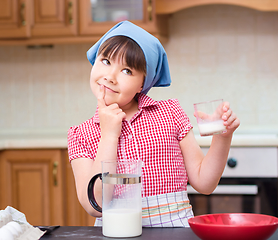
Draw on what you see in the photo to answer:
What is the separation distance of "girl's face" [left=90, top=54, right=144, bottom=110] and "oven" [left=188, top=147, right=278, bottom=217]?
1.15 metres

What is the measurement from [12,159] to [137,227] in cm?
156

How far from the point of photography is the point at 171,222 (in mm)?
931

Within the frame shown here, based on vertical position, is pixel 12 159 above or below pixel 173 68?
below

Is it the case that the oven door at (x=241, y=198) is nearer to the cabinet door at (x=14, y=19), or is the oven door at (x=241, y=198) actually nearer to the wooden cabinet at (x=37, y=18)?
the wooden cabinet at (x=37, y=18)

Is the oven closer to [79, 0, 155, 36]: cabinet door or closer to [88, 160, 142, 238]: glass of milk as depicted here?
[79, 0, 155, 36]: cabinet door

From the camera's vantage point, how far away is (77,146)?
0.99m

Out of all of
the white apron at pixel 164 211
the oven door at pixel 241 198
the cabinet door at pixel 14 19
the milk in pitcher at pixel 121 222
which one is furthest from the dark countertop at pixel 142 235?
the cabinet door at pixel 14 19

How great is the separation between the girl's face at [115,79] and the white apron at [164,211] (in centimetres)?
25

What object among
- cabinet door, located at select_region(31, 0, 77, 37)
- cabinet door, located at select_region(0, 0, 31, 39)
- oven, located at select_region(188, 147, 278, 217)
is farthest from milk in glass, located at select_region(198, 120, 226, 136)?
cabinet door, located at select_region(0, 0, 31, 39)

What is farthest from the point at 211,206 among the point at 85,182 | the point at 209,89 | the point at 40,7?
the point at 40,7

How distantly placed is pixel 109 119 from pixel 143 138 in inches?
4.7

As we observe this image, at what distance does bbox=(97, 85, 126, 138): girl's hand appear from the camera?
0.91 metres

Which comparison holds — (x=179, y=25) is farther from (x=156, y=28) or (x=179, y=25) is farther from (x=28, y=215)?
(x=28, y=215)

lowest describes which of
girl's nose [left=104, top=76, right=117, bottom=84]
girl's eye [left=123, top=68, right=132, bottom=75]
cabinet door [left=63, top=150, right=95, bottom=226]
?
cabinet door [left=63, top=150, right=95, bottom=226]
